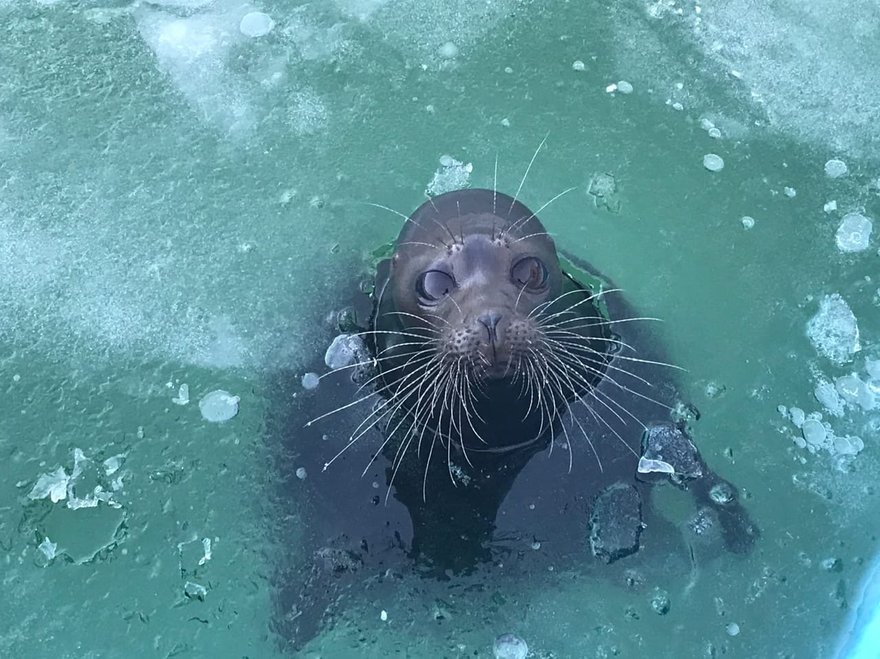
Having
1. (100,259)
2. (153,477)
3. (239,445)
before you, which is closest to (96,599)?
(153,477)

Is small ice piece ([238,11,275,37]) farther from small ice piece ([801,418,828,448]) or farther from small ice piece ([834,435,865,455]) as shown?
small ice piece ([834,435,865,455])

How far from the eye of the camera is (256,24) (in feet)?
17.0

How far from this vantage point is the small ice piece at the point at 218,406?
412 centimetres

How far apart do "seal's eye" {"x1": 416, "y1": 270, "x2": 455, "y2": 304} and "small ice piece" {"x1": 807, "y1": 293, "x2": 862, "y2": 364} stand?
2.02m

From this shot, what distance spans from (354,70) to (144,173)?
1311 millimetres

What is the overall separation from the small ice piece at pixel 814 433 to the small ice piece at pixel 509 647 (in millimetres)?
1614

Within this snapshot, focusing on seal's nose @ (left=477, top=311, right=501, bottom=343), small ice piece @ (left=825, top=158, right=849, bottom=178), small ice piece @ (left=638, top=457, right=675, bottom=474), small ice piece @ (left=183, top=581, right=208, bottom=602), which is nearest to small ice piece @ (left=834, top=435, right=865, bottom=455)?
small ice piece @ (left=638, top=457, right=675, bottom=474)

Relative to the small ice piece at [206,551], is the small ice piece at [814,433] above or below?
above

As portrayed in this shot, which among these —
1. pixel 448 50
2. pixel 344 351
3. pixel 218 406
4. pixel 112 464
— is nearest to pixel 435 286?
pixel 344 351

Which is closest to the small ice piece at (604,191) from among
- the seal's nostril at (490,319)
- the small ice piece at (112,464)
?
the seal's nostril at (490,319)

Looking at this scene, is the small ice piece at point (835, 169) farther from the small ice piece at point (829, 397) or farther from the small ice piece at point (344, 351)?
the small ice piece at point (344, 351)

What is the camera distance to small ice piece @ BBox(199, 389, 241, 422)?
13.5 feet

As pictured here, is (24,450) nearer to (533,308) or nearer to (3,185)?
(3,185)

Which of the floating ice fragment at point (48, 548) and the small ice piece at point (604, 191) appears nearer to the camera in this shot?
the floating ice fragment at point (48, 548)
